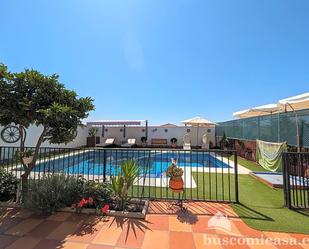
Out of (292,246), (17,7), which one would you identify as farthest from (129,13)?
(292,246)

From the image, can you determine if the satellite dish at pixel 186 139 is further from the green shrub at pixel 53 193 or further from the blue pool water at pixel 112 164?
the green shrub at pixel 53 193

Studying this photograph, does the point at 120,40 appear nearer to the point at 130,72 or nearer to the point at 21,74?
the point at 130,72

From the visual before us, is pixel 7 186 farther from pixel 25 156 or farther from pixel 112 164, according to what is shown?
pixel 112 164

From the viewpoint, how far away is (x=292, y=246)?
2.60m

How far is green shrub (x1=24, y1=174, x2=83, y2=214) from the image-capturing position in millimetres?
3523

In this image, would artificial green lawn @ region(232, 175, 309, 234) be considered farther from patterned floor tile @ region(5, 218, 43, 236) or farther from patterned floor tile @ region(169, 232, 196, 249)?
patterned floor tile @ region(5, 218, 43, 236)

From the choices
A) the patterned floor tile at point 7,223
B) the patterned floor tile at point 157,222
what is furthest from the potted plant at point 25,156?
the patterned floor tile at point 157,222

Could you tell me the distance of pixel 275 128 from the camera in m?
8.60

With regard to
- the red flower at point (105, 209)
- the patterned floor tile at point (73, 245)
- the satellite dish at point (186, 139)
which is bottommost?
the patterned floor tile at point (73, 245)

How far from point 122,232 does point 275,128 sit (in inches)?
329

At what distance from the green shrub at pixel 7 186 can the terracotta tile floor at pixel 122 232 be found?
2.02 feet

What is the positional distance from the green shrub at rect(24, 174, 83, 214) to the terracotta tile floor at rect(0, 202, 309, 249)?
177 millimetres

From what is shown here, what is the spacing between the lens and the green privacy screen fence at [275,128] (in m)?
6.57

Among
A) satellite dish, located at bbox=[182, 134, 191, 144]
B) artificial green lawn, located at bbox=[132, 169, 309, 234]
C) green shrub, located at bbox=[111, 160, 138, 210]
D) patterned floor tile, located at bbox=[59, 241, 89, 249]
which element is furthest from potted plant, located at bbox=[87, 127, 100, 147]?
patterned floor tile, located at bbox=[59, 241, 89, 249]
